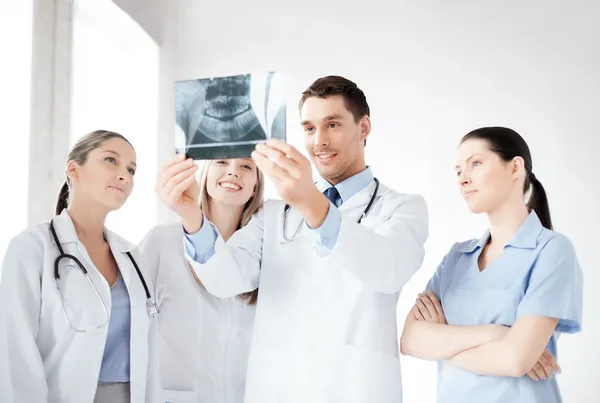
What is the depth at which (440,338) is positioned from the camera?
1791mm

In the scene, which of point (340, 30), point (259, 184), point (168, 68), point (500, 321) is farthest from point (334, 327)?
point (168, 68)

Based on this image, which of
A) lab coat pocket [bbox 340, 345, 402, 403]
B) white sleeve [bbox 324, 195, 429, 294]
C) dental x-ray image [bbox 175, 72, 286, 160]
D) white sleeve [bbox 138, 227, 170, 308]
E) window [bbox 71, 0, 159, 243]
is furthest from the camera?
window [bbox 71, 0, 159, 243]

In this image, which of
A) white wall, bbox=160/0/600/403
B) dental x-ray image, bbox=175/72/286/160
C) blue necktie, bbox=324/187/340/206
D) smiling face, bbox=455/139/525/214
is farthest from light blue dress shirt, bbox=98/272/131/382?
white wall, bbox=160/0/600/403

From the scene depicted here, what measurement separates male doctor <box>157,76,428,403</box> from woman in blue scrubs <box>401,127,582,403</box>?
0.16 metres

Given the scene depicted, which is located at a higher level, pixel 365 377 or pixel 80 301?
pixel 80 301

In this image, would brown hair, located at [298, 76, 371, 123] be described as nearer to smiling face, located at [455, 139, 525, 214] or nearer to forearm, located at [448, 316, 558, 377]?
smiling face, located at [455, 139, 525, 214]

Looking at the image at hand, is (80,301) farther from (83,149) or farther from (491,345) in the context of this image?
(491,345)

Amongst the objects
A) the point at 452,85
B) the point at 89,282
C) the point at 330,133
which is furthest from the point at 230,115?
the point at 452,85

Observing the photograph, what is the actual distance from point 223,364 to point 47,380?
21.3 inches

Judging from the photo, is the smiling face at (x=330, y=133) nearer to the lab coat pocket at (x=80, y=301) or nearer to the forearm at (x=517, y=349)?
the forearm at (x=517, y=349)

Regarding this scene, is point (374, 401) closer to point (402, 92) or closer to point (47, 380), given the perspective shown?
point (47, 380)

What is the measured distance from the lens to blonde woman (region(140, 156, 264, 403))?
Result: 2.10m

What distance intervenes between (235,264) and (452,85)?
2.19 meters

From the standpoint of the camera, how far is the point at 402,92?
3.63 metres
